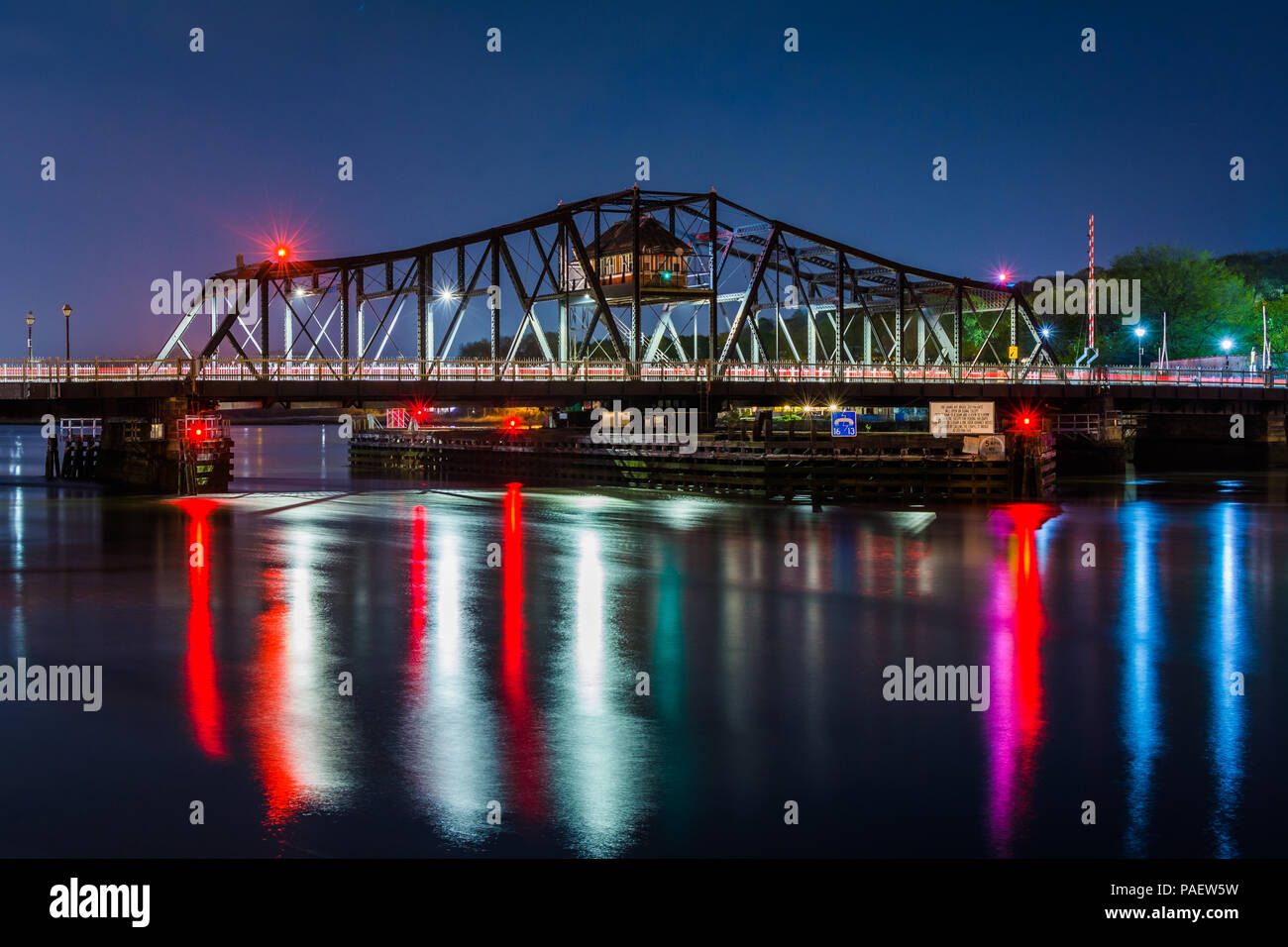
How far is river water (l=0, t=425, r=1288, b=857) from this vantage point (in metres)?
10.9

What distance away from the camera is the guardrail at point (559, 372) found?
5784 cm

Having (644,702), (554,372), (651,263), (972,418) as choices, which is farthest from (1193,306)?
(644,702)

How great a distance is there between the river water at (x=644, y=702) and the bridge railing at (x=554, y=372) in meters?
26.5

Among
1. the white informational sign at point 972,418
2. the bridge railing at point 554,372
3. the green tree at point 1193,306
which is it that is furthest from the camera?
the green tree at point 1193,306

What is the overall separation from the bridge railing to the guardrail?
0.05 meters

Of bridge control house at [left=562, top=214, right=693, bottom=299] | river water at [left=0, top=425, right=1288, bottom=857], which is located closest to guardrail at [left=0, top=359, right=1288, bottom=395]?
bridge control house at [left=562, top=214, right=693, bottom=299]

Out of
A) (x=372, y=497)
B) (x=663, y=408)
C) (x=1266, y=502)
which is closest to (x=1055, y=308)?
(x=663, y=408)

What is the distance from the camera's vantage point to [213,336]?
69000 millimetres

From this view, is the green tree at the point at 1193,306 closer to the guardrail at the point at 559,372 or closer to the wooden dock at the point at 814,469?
the guardrail at the point at 559,372

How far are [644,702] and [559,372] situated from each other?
5440 cm

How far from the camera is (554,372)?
7188 centimetres

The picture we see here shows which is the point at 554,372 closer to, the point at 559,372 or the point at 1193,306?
the point at 559,372

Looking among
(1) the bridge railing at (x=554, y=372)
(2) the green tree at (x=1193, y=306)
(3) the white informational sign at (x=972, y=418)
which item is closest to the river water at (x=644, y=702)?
(3) the white informational sign at (x=972, y=418)
